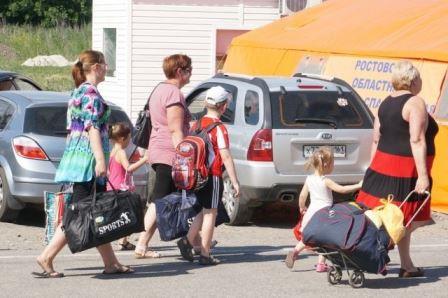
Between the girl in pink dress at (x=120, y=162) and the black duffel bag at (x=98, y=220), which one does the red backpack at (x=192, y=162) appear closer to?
the black duffel bag at (x=98, y=220)

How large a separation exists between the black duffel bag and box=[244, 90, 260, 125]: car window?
3.89 m

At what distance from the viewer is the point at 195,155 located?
968 centimetres

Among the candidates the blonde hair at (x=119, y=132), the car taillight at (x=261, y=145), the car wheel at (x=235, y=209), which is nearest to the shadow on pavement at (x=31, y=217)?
the car wheel at (x=235, y=209)

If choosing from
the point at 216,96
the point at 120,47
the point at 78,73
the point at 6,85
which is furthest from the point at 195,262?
the point at 120,47

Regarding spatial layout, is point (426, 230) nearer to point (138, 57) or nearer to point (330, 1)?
point (330, 1)

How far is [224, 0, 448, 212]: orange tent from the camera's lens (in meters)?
15.1

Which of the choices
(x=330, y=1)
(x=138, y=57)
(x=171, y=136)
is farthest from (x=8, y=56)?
(x=171, y=136)

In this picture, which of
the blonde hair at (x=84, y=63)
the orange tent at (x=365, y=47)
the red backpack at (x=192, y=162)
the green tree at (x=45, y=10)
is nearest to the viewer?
the blonde hair at (x=84, y=63)

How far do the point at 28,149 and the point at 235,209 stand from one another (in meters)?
2.39

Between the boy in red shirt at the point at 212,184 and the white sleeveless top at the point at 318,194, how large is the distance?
0.65 meters

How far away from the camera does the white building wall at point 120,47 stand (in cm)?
2522

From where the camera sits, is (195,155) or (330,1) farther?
(330,1)

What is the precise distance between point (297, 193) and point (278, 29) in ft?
27.7

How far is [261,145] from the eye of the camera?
12609 mm
